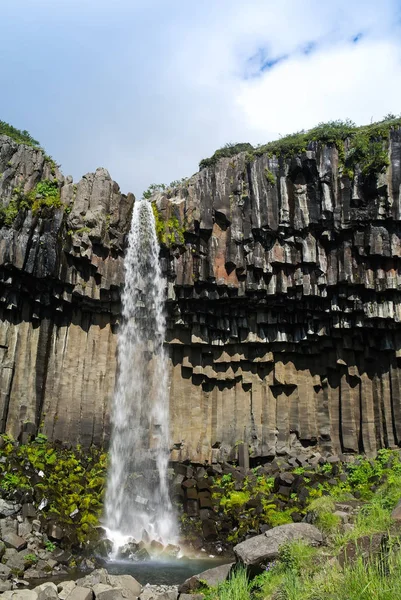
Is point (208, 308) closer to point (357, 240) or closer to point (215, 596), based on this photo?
point (357, 240)

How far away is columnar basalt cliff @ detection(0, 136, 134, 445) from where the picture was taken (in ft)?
55.9

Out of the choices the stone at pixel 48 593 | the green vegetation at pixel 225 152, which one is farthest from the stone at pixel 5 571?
the green vegetation at pixel 225 152

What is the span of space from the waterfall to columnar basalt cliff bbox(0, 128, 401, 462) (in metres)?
0.40

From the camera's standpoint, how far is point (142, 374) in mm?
19453

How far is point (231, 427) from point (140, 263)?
7017 millimetres

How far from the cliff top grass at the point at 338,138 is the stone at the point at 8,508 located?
1419cm

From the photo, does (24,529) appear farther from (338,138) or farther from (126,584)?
(338,138)

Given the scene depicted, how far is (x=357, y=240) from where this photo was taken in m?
18.5

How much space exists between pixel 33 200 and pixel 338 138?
1118 cm

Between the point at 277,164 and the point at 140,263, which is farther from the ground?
the point at 277,164

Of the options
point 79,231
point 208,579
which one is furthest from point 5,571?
point 79,231

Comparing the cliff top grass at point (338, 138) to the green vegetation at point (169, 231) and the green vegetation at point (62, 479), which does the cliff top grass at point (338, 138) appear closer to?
the green vegetation at point (169, 231)

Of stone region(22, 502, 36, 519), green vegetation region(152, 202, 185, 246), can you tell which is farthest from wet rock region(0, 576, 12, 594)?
green vegetation region(152, 202, 185, 246)

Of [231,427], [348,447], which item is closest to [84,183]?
[231,427]
